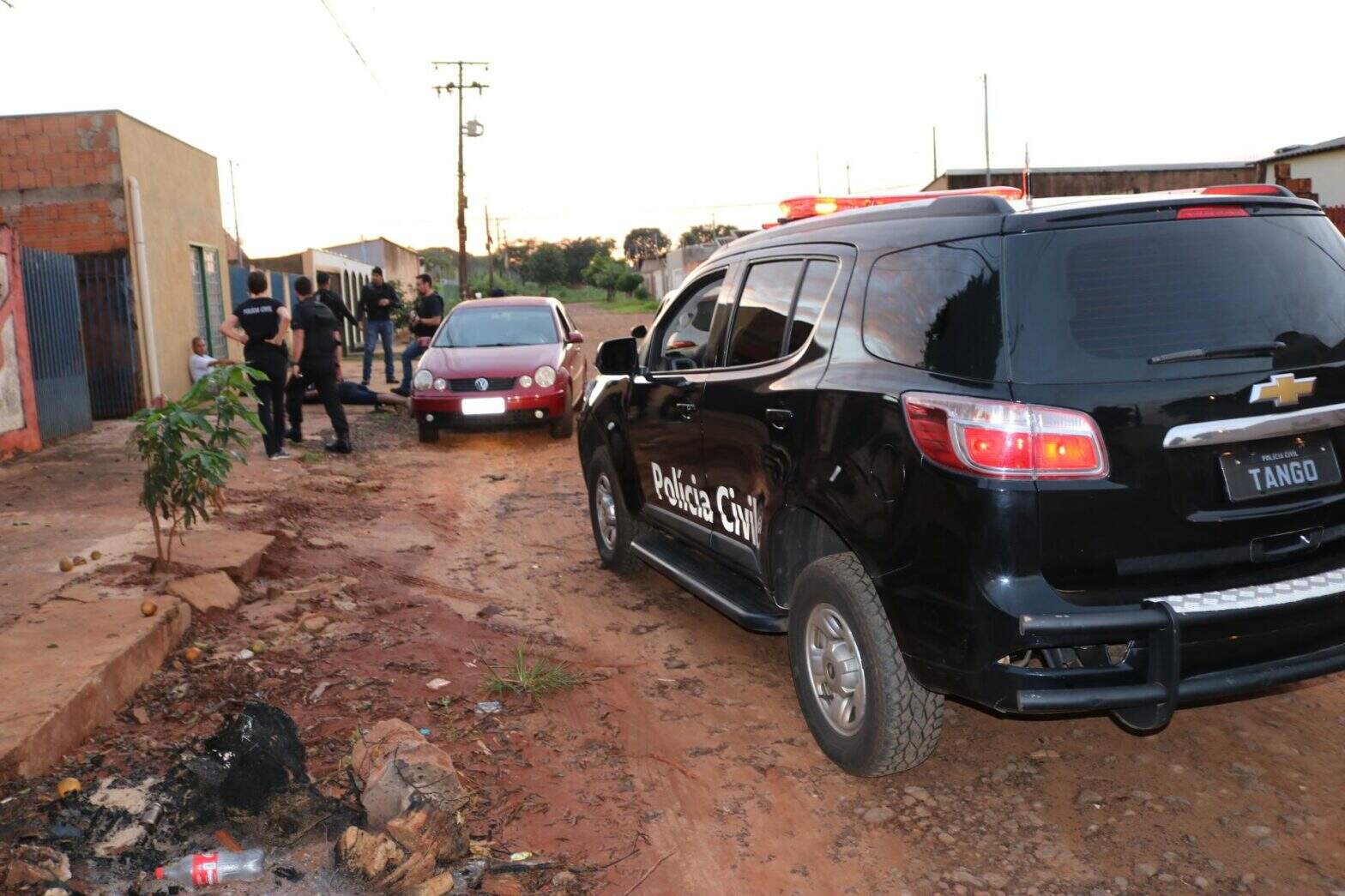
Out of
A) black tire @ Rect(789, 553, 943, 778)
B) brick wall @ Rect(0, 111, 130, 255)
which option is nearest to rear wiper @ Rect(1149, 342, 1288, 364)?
black tire @ Rect(789, 553, 943, 778)

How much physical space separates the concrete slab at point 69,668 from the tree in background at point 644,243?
436 feet

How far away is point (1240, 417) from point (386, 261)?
52.9 meters

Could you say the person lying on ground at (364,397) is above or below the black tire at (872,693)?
above

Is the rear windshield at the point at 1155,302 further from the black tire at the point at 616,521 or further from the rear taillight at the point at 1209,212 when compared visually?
the black tire at the point at 616,521

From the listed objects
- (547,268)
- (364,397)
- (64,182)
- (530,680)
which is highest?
(547,268)

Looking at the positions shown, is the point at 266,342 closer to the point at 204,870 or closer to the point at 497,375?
the point at 497,375

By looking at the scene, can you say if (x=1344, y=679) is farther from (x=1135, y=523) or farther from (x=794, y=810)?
(x=794, y=810)

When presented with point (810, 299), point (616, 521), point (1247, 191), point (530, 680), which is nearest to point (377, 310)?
point (616, 521)

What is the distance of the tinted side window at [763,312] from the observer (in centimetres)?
448

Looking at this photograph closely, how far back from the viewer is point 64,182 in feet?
48.6

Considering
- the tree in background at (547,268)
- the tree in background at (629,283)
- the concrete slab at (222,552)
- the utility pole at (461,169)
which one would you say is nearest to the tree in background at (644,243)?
the tree in background at (547,268)

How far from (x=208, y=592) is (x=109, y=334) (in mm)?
10253

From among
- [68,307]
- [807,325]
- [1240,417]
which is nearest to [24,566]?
[807,325]

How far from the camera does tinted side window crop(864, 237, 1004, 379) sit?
10.6 feet
